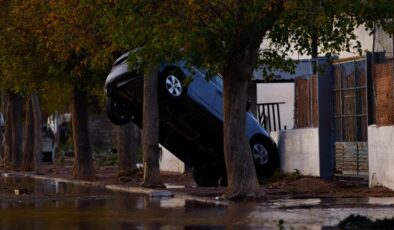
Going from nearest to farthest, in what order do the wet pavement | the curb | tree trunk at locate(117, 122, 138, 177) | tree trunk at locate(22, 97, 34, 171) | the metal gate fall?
the wet pavement → the curb → the metal gate → tree trunk at locate(117, 122, 138, 177) → tree trunk at locate(22, 97, 34, 171)

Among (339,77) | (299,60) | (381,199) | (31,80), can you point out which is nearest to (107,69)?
(31,80)

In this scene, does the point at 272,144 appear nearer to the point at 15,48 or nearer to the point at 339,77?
the point at 339,77

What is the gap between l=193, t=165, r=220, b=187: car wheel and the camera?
2814cm

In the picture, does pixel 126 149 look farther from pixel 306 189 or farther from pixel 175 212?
pixel 175 212

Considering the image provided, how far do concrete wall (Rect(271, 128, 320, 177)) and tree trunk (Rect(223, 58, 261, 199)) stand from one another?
5.52 meters

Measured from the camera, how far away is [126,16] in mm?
20312

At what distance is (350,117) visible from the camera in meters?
25.4

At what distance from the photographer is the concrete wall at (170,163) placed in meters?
36.7

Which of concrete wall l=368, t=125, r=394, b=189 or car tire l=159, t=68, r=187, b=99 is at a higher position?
car tire l=159, t=68, r=187, b=99

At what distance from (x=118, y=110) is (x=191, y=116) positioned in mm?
2178

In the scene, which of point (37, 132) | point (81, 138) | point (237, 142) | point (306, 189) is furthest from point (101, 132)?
→ point (237, 142)

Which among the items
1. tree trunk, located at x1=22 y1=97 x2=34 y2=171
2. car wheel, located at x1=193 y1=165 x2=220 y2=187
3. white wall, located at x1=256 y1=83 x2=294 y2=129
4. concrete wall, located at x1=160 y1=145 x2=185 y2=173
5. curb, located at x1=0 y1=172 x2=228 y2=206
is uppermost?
white wall, located at x1=256 y1=83 x2=294 y2=129

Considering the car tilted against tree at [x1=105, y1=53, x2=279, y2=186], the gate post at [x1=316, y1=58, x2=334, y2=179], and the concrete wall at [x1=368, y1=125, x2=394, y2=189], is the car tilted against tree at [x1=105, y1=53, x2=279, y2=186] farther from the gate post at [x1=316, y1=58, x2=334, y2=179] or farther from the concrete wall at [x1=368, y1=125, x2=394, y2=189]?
the concrete wall at [x1=368, y1=125, x2=394, y2=189]

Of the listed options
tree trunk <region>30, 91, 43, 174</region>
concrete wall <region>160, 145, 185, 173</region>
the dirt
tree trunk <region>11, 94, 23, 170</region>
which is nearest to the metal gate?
the dirt
